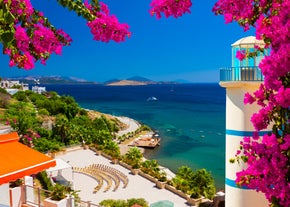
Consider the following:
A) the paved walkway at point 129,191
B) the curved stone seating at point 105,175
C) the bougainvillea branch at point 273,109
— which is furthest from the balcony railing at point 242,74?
the curved stone seating at point 105,175

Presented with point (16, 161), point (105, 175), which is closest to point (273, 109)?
point (16, 161)

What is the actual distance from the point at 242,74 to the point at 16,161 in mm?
6139

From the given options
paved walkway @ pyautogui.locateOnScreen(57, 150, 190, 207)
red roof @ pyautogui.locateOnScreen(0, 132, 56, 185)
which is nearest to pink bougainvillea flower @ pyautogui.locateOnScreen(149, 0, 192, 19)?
red roof @ pyautogui.locateOnScreen(0, 132, 56, 185)

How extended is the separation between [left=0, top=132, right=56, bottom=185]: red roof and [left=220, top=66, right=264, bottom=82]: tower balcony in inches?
213

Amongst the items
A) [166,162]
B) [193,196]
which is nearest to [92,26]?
[193,196]

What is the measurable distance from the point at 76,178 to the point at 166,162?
2333 centimetres

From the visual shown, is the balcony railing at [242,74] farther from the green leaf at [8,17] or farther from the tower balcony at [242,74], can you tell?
the green leaf at [8,17]

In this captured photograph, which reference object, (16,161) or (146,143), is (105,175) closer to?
(16,161)

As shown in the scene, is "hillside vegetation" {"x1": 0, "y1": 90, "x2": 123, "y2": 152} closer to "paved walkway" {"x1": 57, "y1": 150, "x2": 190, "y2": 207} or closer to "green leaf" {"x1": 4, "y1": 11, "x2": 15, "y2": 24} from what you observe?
"paved walkway" {"x1": 57, "y1": 150, "x2": 190, "y2": 207}

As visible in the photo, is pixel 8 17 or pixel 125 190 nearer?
pixel 8 17

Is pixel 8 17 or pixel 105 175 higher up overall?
pixel 8 17

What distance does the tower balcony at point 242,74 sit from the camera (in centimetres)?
930

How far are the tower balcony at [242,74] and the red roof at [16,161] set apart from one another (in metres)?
5.40

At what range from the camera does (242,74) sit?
9.50 metres
